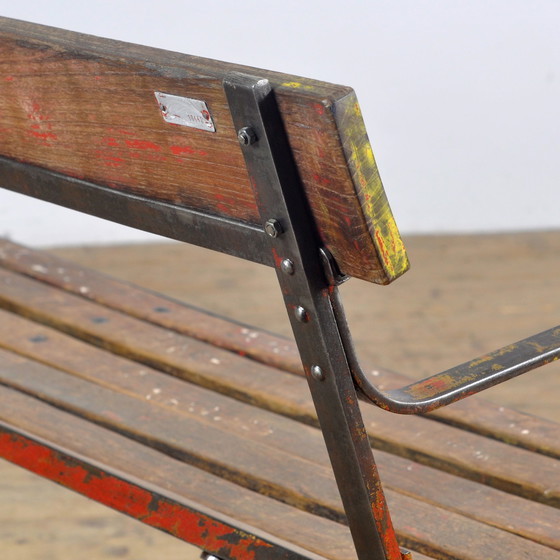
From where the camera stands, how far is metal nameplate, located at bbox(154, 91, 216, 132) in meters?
1.10

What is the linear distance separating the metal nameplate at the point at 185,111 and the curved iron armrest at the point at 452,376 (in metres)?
0.21

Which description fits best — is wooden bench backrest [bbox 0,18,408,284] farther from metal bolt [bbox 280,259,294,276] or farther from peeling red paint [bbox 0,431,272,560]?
peeling red paint [bbox 0,431,272,560]

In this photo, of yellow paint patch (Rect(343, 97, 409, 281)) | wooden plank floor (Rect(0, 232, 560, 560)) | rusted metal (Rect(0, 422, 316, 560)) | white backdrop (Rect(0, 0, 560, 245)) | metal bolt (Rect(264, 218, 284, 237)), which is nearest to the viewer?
yellow paint patch (Rect(343, 97, 409, 281))

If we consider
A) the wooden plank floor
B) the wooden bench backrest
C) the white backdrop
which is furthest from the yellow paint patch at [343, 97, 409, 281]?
the white backdrop

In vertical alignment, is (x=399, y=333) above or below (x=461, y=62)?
below

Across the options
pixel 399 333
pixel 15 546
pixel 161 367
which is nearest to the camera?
pixel 161 367

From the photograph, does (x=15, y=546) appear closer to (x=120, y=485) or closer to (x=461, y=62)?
(x=120, y=485)

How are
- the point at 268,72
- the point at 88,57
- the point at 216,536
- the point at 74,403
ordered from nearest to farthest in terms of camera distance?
the point at 268,72 → the point at 88,57 → the point at 216,536 → the point at 74,403

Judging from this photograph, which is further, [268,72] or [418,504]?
[418,504]

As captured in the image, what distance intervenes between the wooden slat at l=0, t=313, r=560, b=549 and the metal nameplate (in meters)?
0.68

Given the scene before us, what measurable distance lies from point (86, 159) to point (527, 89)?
296cm

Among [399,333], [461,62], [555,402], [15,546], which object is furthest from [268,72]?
[461,62]

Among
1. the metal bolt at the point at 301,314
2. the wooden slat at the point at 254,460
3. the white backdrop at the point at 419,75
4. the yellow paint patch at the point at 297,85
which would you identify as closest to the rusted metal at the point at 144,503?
the wooden slat at the point at 254,460

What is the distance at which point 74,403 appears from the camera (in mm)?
1765
